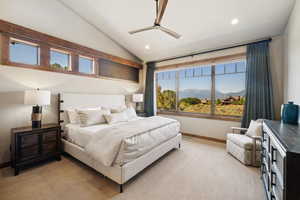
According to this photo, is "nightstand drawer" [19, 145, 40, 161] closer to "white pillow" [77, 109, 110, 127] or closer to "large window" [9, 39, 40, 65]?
"white pillow" [77, 109, 110, 127]

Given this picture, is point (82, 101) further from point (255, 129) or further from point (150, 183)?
point (255, 129)

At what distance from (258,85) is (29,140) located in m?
5.00

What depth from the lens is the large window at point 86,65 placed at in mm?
3763

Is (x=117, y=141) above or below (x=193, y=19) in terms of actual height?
below

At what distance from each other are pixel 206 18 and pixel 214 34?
1.99 ft

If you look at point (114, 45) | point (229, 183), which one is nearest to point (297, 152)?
point (229, 183)

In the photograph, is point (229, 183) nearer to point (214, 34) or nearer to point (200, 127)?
point (200, 127)

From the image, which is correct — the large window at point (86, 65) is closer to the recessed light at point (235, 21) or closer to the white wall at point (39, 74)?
the white wall at point (39, 74)

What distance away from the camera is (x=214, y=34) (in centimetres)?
346

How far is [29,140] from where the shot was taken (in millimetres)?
2381

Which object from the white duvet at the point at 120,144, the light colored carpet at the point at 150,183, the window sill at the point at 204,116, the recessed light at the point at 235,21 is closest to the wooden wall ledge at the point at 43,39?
the white duvet at the point at 120,144

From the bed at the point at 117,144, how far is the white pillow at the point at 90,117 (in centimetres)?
24

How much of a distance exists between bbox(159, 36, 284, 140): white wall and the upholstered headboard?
226cm

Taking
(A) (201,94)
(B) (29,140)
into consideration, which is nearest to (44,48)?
(B) (29,140)
